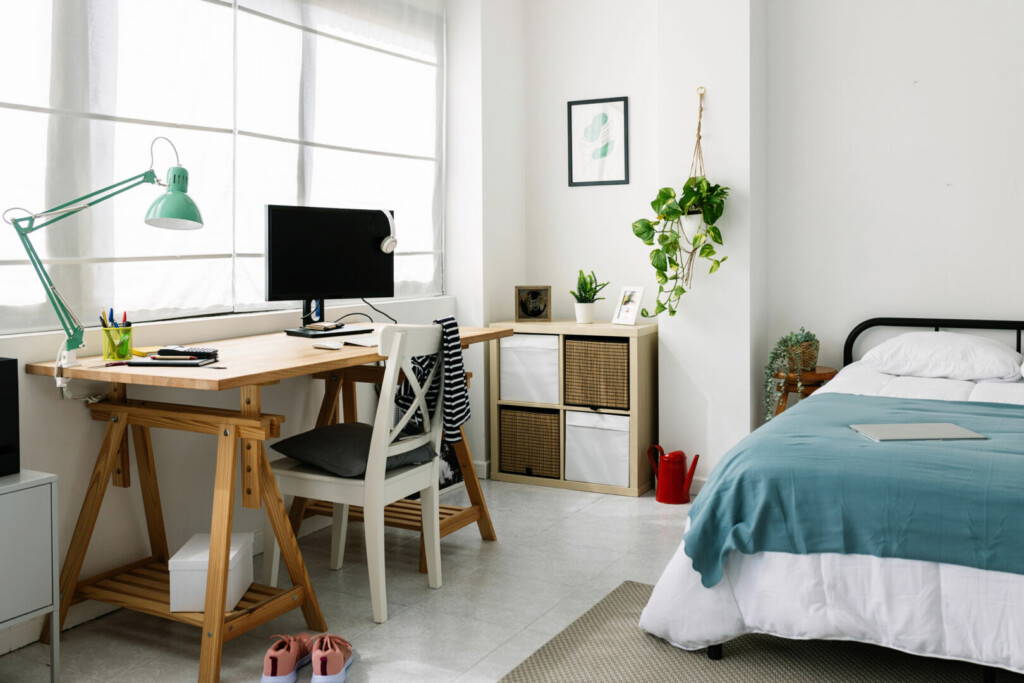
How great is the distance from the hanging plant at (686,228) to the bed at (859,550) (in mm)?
1571

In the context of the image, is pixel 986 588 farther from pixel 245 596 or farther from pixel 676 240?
pixel 676 240

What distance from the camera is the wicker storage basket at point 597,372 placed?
426 centimetres

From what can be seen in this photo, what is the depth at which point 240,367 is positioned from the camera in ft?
8.34

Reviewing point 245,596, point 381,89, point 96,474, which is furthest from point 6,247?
point 381,89

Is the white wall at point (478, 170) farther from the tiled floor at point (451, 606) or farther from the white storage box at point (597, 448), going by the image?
the tiled floor at point (451, 606)

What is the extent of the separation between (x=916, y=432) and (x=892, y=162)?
6.38ft

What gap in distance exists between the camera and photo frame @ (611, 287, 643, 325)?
4.39 metres

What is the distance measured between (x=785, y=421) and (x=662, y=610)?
76 centimetres

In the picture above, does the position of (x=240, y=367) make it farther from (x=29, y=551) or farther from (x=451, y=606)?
(x=451, y=606)

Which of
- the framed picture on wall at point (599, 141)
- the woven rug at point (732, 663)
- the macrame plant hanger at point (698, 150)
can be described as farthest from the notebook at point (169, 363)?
the framed picture on wall at point (599, 141)

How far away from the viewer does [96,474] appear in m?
2.70

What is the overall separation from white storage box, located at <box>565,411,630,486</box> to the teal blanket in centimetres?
162

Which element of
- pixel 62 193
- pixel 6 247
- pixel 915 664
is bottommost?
pixel 915 664

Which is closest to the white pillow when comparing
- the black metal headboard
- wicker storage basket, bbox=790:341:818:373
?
the black metal headboard
